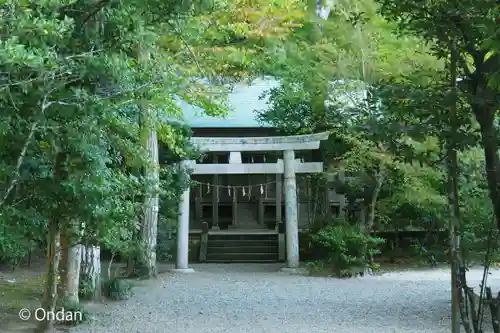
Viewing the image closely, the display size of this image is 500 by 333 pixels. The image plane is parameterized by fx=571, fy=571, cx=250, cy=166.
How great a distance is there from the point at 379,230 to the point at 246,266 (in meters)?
3.77

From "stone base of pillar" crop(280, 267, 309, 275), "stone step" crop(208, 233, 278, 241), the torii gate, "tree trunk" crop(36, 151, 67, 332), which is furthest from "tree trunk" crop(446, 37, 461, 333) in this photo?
"stone step" crop(208, 233, 278, 241)

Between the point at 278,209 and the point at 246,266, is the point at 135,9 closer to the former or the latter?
the point at 246,266

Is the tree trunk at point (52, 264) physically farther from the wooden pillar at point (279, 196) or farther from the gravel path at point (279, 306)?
the wooden pillar at point (279, 196)

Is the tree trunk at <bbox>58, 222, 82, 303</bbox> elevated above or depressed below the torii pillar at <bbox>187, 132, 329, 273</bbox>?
below

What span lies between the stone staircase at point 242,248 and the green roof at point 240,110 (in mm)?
3112

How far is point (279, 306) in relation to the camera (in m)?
8.30

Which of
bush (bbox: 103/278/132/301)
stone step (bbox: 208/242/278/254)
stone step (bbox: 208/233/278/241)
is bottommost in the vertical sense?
bush (bbox: 103/278/132/301)

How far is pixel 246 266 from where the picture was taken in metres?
14.1

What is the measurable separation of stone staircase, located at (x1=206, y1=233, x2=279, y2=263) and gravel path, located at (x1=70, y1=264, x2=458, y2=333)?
9.08 feet

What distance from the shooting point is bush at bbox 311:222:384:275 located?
38.5 ft

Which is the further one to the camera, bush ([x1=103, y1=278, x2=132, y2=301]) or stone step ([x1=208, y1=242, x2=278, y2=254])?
stone step ([x1=208, y1=242, x2=278, y2=254])

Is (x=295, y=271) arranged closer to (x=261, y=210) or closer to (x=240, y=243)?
(x=240, y=243)

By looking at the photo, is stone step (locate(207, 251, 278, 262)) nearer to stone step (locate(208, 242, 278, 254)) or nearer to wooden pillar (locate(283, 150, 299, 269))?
stone step (locate(208, 242, 278, 254))

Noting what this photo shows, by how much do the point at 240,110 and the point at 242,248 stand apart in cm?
429
